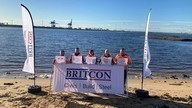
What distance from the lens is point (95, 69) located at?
491 inches

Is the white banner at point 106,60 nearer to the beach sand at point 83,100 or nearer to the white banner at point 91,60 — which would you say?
the white banner at point 91,60

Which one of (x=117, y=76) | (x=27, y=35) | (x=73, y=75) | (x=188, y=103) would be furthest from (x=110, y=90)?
(x=27, y=35)

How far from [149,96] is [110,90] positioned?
1915mm

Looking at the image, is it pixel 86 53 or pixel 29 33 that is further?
pixel 86 53

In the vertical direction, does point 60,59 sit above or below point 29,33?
below

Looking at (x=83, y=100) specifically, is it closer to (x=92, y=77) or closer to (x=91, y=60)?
(x=92, y=77)

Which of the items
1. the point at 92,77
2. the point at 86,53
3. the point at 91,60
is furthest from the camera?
the point at 86,53

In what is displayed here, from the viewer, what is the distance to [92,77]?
12531 millimetres

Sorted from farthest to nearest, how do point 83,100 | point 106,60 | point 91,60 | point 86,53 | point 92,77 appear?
point 86,53 → point 106,60 → point 91,60 → point 92,77 → point 83,100

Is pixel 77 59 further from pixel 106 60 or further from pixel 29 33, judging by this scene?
pixel 29 33

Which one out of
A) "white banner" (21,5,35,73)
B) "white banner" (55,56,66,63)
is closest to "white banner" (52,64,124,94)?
"white banner" (55,56,66,63)

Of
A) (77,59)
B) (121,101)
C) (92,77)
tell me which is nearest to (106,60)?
(92,77)

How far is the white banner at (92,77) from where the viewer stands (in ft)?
41.0

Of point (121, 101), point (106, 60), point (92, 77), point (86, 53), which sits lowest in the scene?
point (86, 53)
